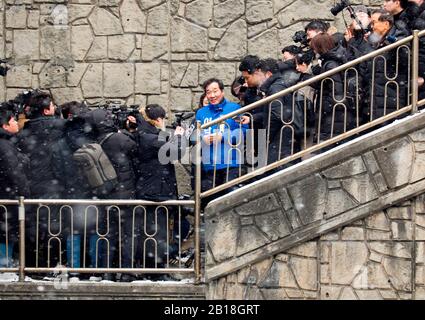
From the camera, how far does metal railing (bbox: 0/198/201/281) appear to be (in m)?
15.0

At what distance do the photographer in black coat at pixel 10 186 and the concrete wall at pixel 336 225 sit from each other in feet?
6.93

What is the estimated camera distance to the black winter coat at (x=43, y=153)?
51.0 feet

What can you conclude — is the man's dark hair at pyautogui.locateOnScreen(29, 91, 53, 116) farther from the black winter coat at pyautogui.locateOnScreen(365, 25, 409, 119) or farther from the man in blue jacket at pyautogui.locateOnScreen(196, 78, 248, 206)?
the black winter coat at pyautogui.locateOnScreen(365, 25, 409, 119)

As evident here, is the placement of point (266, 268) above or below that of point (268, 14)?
below

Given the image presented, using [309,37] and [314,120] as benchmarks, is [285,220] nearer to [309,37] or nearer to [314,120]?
[314,120]

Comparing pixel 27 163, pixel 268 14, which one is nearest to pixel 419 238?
pixel 27 163

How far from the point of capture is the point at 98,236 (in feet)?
49.7

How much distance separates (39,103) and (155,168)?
151 cm

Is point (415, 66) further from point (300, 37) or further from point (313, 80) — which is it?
point (300, 37)

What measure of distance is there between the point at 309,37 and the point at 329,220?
250 cm

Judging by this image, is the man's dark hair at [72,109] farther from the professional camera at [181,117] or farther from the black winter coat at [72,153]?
the professional camera at [181,117]

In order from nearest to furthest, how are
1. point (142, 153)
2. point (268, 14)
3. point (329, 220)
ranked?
point (329, 220) < point (142, 153) < point (268, 14)

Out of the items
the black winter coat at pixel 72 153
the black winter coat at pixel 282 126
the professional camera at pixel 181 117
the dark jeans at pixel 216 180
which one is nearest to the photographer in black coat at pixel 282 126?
the black winter coat at pixel 282 126
